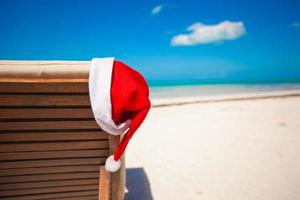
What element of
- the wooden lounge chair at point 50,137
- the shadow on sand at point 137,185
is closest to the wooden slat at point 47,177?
the wooden lounge chair at point 50,137

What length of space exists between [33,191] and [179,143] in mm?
3681

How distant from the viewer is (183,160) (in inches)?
162

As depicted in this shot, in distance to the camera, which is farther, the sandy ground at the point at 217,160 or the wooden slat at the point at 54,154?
the sandy ground at the point at 217,160

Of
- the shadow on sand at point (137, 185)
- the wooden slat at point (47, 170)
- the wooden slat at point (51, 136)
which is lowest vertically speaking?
the shadow on sand at point (137, 185)

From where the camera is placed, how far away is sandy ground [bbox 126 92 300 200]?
3.03 meters

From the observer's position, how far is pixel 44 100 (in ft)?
4.95

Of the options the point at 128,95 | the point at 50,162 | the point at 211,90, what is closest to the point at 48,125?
the point at 50,162

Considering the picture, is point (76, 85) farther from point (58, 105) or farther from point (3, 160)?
point (3, 160)

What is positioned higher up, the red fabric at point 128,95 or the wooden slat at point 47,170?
the red fabric at point 128,95

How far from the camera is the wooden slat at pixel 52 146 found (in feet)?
5.44

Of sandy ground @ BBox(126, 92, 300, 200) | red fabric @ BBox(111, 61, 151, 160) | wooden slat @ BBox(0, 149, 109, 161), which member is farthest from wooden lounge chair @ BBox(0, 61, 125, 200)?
sandy ground @ BBox(126, 92, 300, 200)

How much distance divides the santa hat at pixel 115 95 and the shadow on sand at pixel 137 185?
174 centimetres

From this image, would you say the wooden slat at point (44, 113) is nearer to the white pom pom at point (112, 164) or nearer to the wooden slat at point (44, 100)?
the wooden slat at point (44, 100)

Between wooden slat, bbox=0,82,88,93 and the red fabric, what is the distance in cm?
21
